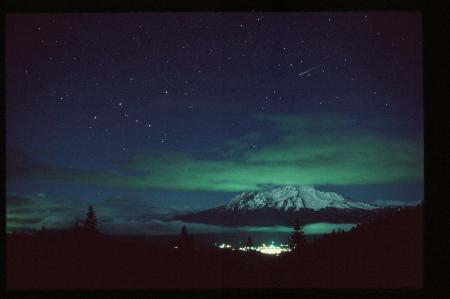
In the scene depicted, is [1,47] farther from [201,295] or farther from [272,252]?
[272,252]

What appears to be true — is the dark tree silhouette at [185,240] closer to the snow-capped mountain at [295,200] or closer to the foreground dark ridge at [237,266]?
the foreground dark ridge at [237,266]

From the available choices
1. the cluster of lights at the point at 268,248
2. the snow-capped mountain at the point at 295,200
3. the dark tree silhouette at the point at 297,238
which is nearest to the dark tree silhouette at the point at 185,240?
the cluster of lights at the point at 268,248

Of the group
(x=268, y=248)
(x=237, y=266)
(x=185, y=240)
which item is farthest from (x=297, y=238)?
(x=237, y=266)

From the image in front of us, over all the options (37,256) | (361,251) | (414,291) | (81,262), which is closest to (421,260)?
(414,291)

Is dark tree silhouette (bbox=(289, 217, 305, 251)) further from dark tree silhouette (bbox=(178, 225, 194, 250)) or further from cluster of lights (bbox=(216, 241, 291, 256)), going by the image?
dark tree silhouette (bbox=(178, 225, 194, 250))

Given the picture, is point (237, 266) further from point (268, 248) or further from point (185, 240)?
point (185, 240)

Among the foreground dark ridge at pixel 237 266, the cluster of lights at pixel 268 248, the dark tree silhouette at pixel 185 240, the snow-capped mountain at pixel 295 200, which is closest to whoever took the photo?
the foreground dark ridge at pixel 237 266
